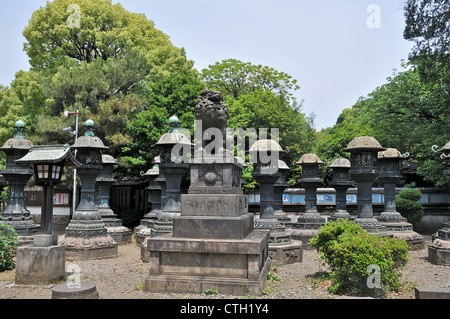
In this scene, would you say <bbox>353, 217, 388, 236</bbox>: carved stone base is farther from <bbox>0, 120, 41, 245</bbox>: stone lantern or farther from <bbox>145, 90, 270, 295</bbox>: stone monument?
<bbox>0, 120, 41, 245</bbox>: stone lantern

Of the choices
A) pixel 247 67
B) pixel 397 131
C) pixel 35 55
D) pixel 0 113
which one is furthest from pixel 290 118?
pixel 0 113

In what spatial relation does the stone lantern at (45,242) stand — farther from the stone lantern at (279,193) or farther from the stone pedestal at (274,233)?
the stone lantern at (279,193)

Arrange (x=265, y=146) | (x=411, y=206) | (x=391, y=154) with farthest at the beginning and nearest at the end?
(x=411, y=206)
(x=391, y=154)
(x=265, y=146)

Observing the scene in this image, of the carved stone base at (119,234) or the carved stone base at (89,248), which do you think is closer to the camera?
the carved stone base at (89,248)

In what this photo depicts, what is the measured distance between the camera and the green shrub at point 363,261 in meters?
6.50

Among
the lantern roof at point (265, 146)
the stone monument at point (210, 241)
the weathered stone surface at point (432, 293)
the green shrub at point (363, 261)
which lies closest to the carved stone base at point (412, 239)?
the lantern roof at point (265, 146)

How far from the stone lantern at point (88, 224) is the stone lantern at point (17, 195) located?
1270 millimetres

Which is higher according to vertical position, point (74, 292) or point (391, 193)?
point (391, 193)

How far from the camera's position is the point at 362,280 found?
6637 millimetres

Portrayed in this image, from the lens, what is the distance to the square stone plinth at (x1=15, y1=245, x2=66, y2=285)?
7.53m

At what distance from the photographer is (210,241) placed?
6742mm

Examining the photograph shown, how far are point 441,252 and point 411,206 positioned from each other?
9092 millimetres

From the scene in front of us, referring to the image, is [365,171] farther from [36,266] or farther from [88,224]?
[36,266]

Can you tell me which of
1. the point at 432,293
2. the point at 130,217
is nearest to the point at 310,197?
the point at 432,293
